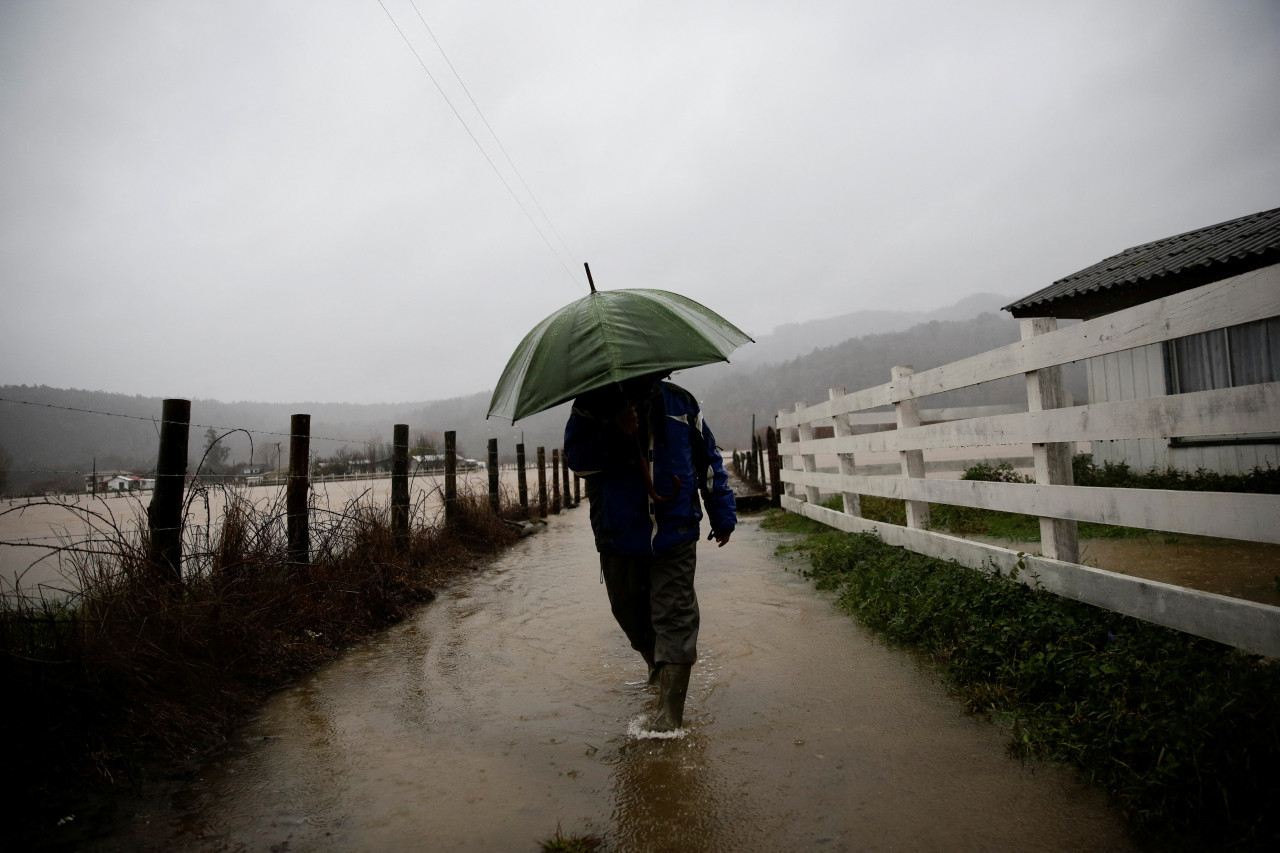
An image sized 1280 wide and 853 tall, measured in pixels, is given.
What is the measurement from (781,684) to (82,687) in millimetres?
3191

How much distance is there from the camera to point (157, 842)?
233 centimetres

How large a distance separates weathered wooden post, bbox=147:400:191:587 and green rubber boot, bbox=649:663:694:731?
277 centimetres

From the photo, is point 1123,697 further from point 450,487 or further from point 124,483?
point 450,487

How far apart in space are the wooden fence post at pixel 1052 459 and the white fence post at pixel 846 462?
346 cm

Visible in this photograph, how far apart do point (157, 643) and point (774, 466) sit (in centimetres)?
1000

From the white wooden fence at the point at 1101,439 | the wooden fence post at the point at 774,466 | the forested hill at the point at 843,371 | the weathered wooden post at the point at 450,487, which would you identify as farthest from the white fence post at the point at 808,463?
the forested hill at the point at 843,371

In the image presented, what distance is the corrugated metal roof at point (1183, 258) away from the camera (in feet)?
29.0

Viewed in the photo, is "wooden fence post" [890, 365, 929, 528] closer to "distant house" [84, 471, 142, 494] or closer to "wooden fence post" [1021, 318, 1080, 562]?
"wooden fence post" [1021, 318, 1080, 562]

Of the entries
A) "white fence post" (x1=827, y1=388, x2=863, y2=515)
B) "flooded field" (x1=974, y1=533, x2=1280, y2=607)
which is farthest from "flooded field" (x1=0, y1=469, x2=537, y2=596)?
"flooded field" (x1=974, y1=533, x2=1280, y2=607)

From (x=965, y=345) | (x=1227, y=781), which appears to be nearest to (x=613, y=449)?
(x=1227, y=781)

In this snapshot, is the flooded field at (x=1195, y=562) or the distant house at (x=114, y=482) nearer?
the distant house at (x=114, y=482)

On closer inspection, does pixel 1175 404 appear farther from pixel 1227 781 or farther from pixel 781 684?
pixel 781 684

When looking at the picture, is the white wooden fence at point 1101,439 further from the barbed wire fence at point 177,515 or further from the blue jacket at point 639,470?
the barbed wire fence at point 177,515

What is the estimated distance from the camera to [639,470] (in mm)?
3215
